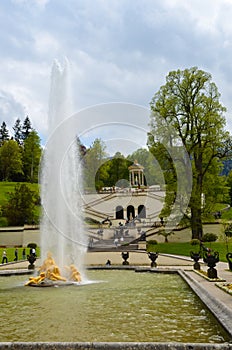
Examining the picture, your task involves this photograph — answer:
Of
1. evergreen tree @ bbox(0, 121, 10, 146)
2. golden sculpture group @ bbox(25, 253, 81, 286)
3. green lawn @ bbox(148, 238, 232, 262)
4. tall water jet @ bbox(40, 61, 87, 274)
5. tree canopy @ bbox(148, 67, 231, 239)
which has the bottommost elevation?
green lawn @ bbox(148, 238, 232, 262)

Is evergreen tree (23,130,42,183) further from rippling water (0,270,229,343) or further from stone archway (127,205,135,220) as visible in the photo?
rippling water (0,270,229,343)

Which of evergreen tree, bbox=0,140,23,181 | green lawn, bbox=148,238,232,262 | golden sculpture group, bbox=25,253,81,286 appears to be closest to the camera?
golden sculpture group, bbox=25,253,81,286

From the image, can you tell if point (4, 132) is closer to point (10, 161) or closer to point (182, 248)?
point (10, 161)

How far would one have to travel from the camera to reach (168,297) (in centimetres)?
939

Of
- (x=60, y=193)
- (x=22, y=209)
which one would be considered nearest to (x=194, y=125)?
(x=60, y=193)

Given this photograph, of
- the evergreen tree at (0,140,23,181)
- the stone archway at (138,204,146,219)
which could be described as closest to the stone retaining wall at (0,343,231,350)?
the stone archway at (138,204,146,219)

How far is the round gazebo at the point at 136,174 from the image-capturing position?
196 ft

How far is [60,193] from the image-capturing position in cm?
1458

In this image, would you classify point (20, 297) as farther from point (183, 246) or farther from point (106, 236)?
point (106, 236)

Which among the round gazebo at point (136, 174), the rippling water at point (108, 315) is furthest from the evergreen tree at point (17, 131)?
the rippling water at point (108, 315)

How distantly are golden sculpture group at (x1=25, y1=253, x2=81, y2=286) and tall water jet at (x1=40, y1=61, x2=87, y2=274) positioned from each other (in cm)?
66

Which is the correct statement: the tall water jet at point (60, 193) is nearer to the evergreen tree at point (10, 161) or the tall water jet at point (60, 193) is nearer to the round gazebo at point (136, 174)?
the round gazebo at point (136, 174)

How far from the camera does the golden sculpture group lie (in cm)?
1226

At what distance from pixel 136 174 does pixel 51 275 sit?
1938 inches
